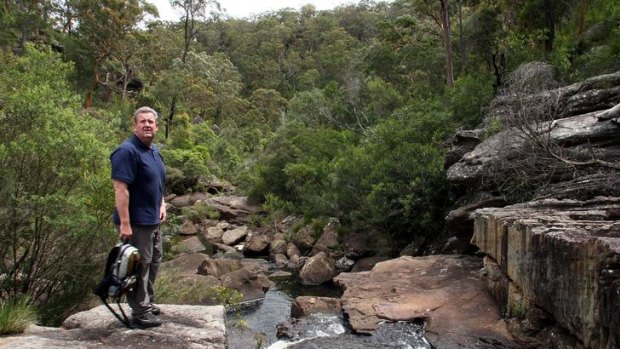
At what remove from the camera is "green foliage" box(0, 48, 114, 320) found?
21.5ft

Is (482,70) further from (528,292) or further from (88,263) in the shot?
(88,263)

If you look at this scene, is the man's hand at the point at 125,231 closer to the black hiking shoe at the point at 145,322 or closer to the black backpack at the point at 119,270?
the black backpack at the point at 119,270

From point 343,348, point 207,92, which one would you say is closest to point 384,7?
point 207,92

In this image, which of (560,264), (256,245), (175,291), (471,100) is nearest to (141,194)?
(175,291)

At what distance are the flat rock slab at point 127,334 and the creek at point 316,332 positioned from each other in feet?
11.3

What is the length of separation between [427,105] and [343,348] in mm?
12728

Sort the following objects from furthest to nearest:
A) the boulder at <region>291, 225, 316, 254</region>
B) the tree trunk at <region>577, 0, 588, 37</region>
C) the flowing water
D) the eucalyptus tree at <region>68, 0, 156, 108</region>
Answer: the eucalyptus tree at <region>68, 0, 156, 108</region>, the boulder at <region>291, 225, 316, 254</region>, the tree trunk at <region>577, 0, 588, 37</region>, the flowing water

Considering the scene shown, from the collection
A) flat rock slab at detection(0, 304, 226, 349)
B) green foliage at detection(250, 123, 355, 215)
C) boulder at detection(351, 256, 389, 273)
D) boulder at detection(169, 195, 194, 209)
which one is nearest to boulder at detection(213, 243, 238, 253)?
green foliage at detection(250, 123, 355, 215)

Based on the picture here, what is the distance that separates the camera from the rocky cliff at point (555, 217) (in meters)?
5.41

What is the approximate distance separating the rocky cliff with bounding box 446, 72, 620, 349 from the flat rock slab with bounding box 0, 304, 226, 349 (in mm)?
3876

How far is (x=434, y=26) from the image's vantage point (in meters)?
25.3

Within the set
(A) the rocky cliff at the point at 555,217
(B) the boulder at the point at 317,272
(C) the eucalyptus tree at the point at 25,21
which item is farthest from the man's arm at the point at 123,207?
(C) the eucalyptus tree at the point at 25,21

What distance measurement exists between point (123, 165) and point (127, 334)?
1496 mm

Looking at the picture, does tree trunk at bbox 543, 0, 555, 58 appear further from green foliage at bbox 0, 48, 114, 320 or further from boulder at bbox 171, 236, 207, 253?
green foliage at bbox 0, 48, 114, 320
